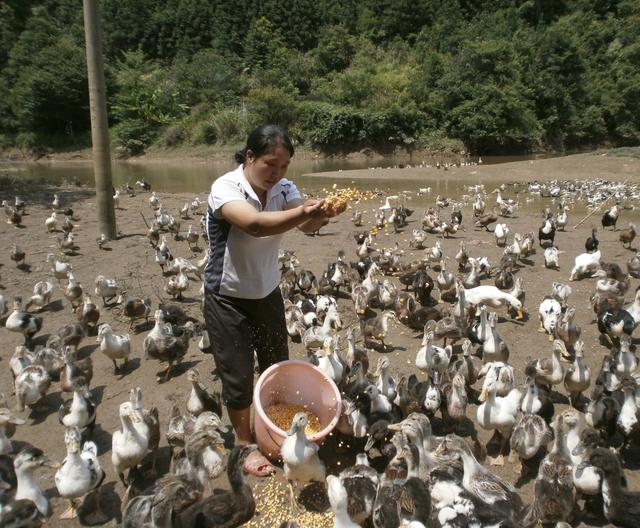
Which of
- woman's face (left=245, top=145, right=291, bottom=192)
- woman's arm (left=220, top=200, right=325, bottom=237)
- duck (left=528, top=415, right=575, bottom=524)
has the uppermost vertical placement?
woman's face (left=245, top=145, right=291, bottom=192)

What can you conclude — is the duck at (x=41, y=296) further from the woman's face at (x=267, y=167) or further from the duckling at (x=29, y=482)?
the woman's face at (x=267, y=167)

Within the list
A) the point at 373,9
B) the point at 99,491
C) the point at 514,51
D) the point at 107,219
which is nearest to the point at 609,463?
the point at 99,491

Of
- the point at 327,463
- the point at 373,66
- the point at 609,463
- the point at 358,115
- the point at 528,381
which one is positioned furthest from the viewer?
the point at 373,66

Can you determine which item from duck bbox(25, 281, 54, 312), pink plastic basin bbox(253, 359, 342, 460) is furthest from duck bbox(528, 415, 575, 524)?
duck bbox(25, 281, 54, 312)

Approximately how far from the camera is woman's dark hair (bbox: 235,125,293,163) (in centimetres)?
333

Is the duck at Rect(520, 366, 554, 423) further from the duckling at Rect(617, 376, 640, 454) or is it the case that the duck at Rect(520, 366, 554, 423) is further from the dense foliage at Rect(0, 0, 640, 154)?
the dense foliage at Rect(0, 0, 640, 154)

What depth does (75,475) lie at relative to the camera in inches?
148

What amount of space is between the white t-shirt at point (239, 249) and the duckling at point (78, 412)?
1.93 m

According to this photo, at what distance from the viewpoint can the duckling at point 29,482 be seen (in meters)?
3.64

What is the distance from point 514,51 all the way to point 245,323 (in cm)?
4063

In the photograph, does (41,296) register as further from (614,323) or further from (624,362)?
(614,323)

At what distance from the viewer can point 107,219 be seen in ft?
35.5

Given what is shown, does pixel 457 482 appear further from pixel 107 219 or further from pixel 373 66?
pixel 373 66

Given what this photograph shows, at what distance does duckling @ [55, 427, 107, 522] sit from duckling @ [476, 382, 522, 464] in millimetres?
3203
